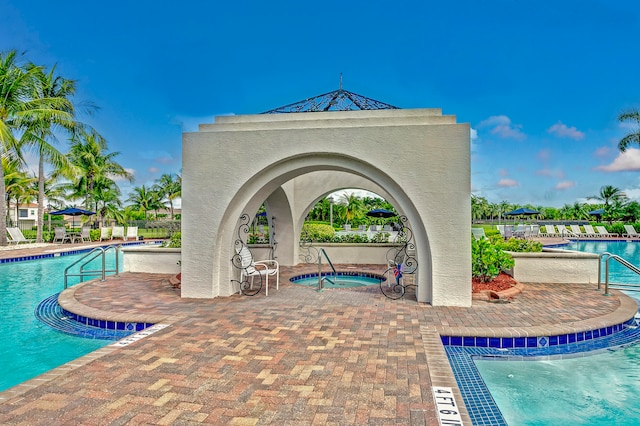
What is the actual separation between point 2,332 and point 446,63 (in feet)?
65.0

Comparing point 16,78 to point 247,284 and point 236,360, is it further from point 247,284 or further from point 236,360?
Result: point 236,360

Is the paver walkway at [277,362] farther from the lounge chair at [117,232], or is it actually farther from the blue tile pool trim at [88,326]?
the lounge chair at [117,232]

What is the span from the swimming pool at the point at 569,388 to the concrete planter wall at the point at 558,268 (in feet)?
13.7

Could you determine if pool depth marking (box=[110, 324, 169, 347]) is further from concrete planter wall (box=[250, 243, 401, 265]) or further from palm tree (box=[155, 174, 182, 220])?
palm tree (box=[155, 174, 182, 220])

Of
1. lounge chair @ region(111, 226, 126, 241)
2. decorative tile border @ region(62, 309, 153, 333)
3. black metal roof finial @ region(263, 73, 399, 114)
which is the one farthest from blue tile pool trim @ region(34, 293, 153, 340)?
lounge chair @ region(111, 226, 126, 241)

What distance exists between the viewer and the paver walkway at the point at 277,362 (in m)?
3.23

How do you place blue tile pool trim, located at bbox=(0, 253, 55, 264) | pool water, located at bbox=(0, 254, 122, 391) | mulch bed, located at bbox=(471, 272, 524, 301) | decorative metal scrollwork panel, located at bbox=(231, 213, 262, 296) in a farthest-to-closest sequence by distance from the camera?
blue tile pool trim, located at bbox=(0, 253, 55, 264)
decorative metal scrollwork panel, located at bbox=(231, 213, 262, 296)
mulch bed, located at bbox=(471, 272, 524, 301)
pool water, located at bbox=(0, 254, 122, 391)

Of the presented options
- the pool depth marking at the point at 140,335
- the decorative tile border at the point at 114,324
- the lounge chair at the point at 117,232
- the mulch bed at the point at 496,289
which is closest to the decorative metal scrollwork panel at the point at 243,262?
the decorative tile border at the point at 114,324

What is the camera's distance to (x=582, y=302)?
7.28 metres

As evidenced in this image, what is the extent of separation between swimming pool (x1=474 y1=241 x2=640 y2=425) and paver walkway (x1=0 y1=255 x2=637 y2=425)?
0.65 meters

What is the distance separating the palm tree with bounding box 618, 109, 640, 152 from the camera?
24562 millimetres

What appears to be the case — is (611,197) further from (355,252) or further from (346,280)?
(346,280)

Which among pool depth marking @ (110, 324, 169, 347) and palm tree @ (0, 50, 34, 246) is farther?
palm tree @ (0, 50, 34, 246)

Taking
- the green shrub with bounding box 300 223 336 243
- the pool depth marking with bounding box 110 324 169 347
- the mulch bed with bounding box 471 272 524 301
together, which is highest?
the green shrub with bounding box 300 223 336 243
